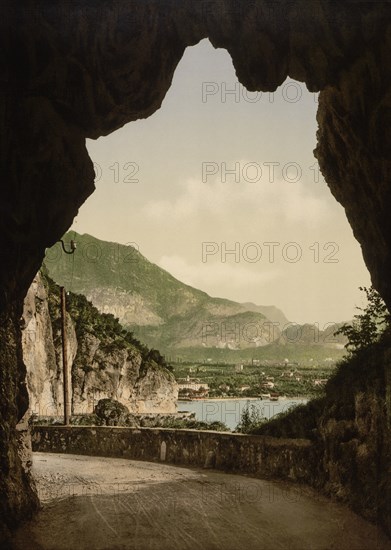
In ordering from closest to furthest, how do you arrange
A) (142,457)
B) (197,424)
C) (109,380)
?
(142,457)
(197,424)
(109,380)

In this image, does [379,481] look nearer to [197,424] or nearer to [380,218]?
[380,218]

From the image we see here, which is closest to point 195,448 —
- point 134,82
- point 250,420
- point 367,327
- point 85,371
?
point 250,420

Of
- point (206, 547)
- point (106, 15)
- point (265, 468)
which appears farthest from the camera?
point (265, 468)

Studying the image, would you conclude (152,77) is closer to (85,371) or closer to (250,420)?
(250,420)

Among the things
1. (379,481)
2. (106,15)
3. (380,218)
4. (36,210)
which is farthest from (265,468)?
(106,15)

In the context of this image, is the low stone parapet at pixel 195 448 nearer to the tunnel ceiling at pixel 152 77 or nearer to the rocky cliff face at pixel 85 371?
the tunnel ceiling at pixel 152 77

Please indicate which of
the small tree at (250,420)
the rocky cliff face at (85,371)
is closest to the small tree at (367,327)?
the small tree at (250,420)
